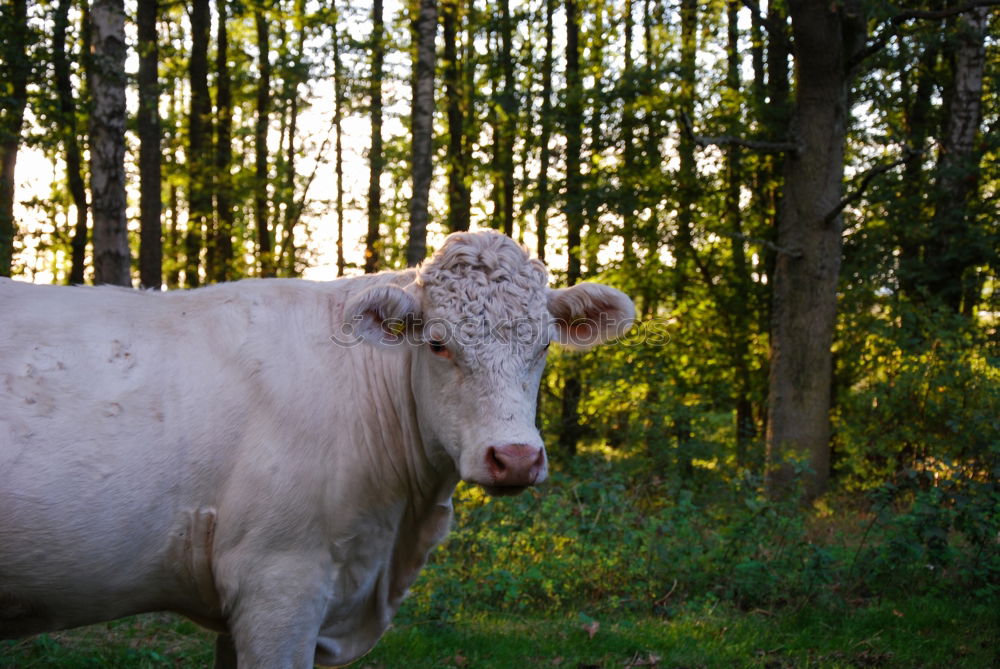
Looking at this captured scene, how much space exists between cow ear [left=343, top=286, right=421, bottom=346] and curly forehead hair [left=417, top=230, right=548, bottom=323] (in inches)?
4.2

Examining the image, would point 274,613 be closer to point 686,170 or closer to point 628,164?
point 628,164

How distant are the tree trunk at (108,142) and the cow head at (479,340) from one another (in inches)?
227

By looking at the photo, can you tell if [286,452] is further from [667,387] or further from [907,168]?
[907,168]

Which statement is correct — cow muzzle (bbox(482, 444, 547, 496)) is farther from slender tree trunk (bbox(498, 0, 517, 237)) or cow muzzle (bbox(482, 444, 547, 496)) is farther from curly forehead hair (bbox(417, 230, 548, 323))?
slender tree trunk (bbox(498, 0, 517, 237))

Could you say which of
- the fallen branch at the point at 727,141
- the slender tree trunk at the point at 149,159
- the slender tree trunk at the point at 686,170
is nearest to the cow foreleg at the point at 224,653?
the fallen branch at the point at 727,141

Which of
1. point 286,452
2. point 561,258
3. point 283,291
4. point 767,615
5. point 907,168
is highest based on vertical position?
point 907,168

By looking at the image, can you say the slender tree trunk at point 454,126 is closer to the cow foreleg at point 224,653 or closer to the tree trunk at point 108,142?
the tree trunk at point 108,142

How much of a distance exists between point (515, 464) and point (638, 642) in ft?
9.33

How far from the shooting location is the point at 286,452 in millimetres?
3410

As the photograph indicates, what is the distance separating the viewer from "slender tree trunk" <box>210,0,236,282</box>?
19.1m

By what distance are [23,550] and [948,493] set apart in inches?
234

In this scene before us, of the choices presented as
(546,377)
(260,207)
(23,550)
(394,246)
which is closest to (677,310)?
(546,377)

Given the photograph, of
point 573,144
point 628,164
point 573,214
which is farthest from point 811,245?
point 573,144

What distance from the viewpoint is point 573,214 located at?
46.7 feet
